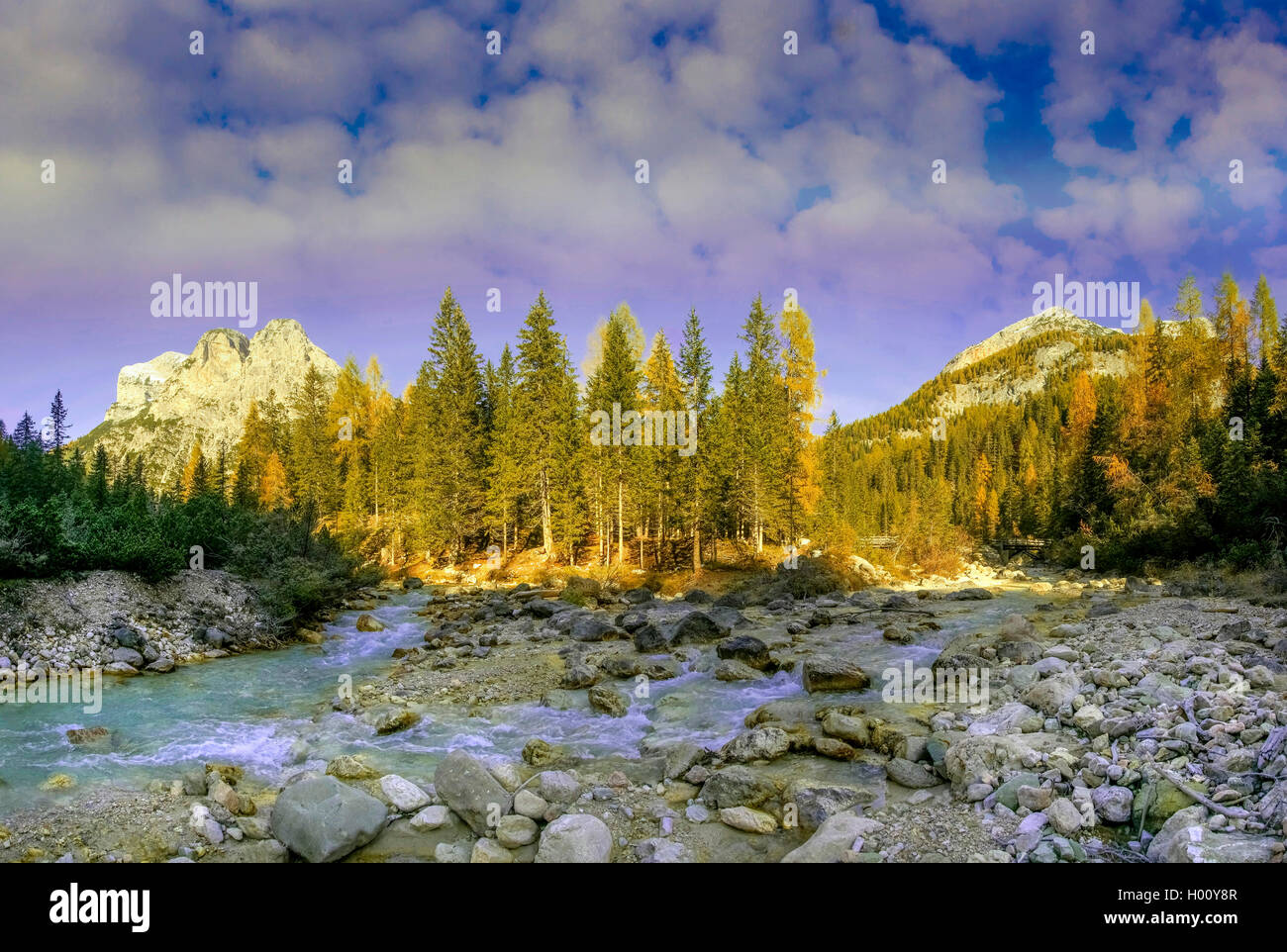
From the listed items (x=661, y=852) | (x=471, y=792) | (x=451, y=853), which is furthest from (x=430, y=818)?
(x=661, y=852)

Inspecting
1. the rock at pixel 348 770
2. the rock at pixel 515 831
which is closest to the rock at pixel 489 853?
the rock at pixel 515 831

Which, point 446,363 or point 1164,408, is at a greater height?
point 446,363

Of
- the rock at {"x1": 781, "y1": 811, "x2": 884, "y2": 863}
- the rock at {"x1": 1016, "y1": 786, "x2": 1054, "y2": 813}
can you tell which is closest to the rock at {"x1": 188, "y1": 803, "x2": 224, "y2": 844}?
the rock at {"x1": 781, "y1": 811, "x2": 884, "y2": 863}

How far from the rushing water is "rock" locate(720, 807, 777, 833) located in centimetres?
287

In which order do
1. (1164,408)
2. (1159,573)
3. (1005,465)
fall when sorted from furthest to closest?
(1005,465), (1164,408), (1159,573)

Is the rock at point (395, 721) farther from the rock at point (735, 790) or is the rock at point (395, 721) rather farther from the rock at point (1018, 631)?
the rock at point (1018, 631)

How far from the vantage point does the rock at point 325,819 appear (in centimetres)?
644

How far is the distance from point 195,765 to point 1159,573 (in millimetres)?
36122

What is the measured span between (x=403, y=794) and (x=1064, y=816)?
24.9 ft

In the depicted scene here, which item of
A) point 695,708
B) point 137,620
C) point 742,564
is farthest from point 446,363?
point 695,708

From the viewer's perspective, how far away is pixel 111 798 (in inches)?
287

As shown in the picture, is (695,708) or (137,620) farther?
(137,620)
